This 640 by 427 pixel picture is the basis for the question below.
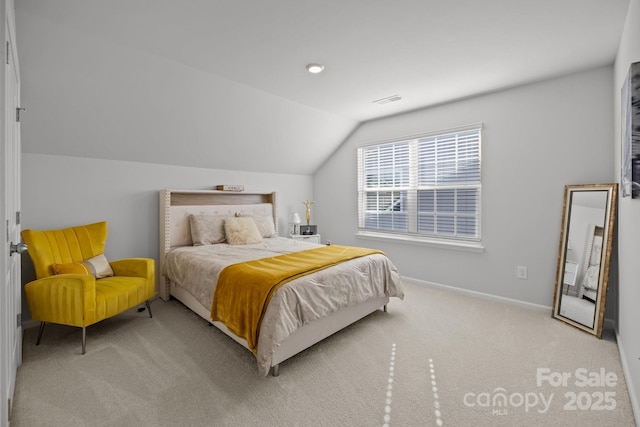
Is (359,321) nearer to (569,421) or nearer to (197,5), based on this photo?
(569,421)

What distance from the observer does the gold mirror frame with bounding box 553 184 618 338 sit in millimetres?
2678

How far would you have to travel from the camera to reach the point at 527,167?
3291mm

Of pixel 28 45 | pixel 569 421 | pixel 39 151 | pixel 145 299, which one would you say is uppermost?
Answer: pixel 28 45

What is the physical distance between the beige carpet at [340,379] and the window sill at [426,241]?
3.28ft

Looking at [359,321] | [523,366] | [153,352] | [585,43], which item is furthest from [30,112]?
[585,43]

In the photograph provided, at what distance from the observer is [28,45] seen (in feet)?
7.22

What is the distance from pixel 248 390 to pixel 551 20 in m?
3.26

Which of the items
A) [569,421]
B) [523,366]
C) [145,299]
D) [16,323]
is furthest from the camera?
[145,299]

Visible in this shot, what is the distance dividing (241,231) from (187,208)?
2.46 ft

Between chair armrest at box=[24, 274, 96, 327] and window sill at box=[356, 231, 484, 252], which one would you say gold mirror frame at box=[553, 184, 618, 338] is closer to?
window sill at box=[356, 231, 484, 252]

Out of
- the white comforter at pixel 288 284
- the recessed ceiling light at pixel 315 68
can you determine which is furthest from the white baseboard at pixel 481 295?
the recessed ceiling light at pixel 315 68

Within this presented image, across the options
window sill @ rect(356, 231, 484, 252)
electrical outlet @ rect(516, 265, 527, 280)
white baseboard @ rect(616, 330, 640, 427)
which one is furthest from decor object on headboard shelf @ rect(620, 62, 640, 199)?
window sill @ rect(356, 231, 484, 252)

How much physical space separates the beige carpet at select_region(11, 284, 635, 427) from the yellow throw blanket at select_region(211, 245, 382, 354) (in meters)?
0.30

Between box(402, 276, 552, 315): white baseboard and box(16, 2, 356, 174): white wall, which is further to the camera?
box(402, 276, 552, 315): white baseboard
